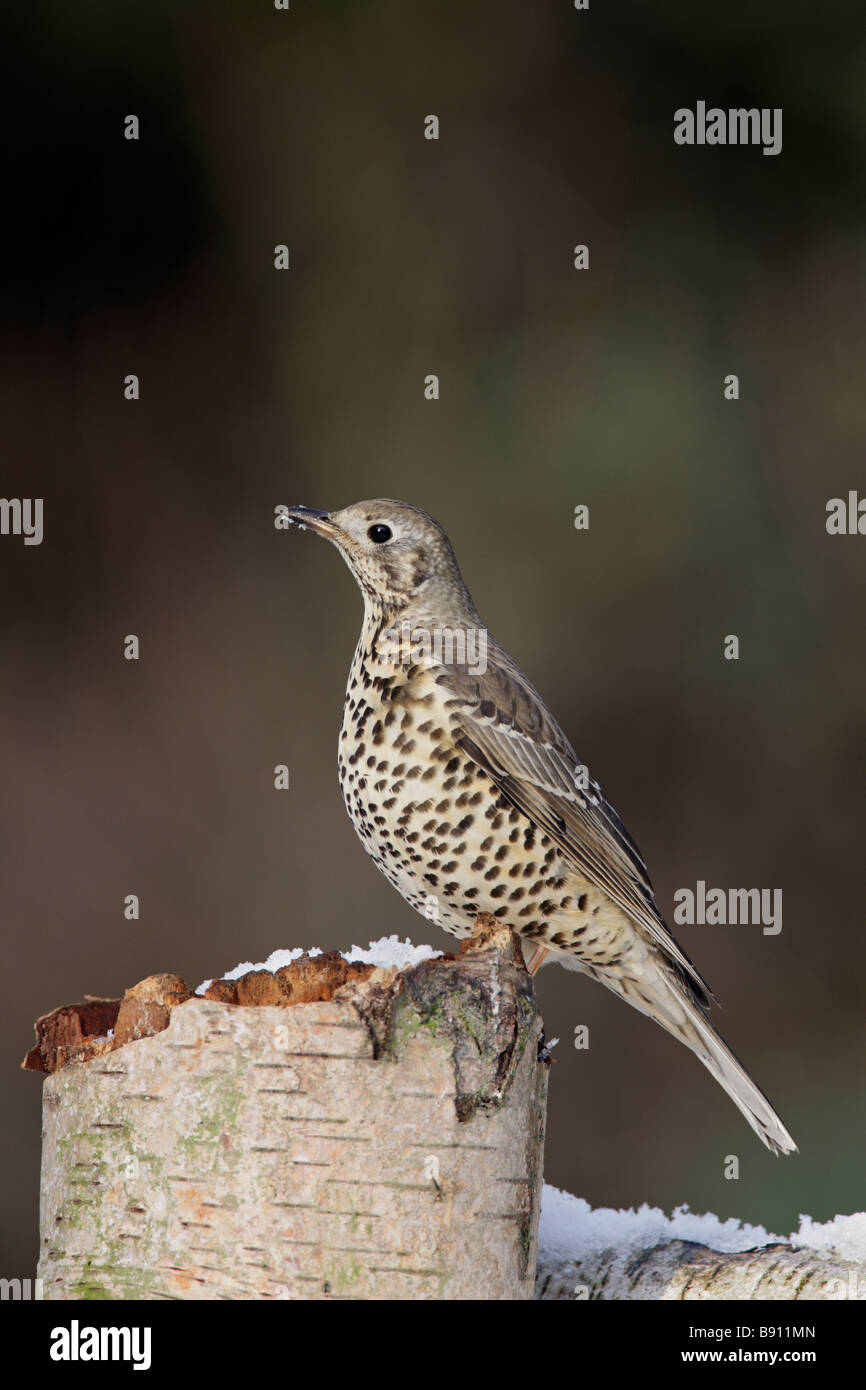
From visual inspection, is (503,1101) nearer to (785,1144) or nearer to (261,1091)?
(261,1091)

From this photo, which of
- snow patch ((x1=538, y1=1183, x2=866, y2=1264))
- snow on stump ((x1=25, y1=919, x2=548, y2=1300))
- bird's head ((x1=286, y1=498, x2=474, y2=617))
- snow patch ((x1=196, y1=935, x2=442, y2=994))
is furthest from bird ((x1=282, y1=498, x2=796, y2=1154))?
snow on stump ((x1=25, y1=919, x2=548, y2=1300))

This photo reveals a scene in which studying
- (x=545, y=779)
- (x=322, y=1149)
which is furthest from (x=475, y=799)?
(x=322, y=1149)

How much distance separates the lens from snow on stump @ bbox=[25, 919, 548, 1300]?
2555 mm

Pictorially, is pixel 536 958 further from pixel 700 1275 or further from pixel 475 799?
pixel 700 1275

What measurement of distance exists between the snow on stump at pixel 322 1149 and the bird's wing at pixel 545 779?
117 centimetres

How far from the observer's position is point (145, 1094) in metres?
2.71

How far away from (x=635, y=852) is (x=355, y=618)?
425 centimetres

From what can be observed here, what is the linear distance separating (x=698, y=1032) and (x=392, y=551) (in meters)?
→ 1.67

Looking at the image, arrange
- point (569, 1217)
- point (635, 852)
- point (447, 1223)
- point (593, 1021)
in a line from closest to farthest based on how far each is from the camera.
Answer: point (447, 1223)
point (569, 1217)
point (635, 852)
point (593, 1021)

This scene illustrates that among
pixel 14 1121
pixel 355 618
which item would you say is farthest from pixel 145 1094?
pixel 355 618

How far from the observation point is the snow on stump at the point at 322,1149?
101 inches

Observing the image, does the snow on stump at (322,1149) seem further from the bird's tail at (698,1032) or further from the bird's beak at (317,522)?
the bird's beak at (317,522)

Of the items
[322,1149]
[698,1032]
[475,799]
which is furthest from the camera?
[698,1032]

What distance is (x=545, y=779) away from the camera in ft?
13.2
